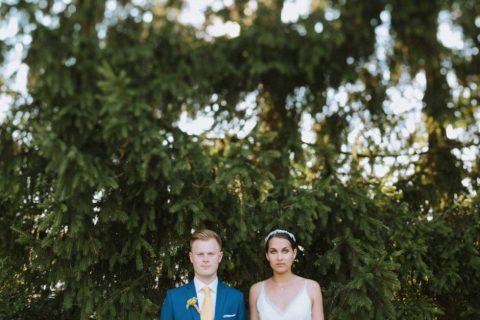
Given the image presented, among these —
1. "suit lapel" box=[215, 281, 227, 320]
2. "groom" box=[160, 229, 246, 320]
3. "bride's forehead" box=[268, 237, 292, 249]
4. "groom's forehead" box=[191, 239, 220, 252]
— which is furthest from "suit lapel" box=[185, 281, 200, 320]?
"bride's forehead" box=[268, 237, 292, 249]

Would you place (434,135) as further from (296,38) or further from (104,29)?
(104,29)

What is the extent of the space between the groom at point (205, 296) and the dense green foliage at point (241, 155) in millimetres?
727

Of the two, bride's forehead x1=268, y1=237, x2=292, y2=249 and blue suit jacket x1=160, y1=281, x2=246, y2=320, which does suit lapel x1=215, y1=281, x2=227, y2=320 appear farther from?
bride's forehead x1=268, y1=237, x2=292, y2=249

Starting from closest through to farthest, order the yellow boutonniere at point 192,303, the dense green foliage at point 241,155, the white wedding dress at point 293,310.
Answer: the yellow boutonniere at point 192,303, the white wedding dress at point 293,310, the dense green foliage at point 241,155

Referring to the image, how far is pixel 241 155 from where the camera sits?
197 inches

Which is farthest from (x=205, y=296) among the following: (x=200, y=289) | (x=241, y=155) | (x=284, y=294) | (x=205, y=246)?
(x=241, y=155)

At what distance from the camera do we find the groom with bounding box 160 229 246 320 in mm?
3963

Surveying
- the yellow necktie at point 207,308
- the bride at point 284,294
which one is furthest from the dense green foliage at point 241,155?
the yellow necktie at point 207,308

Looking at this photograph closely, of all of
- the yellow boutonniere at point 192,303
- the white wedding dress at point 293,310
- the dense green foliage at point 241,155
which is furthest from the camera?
the dense green foliage at point 241,155

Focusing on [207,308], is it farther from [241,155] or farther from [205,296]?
[241,155]

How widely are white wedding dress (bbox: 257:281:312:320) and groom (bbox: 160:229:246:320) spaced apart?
0.56ft

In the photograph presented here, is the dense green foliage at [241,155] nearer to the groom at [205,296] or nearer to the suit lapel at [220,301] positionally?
the groom at [205,296]

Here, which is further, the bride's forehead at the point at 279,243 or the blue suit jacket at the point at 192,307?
the bride's forehead at the point at 279,243

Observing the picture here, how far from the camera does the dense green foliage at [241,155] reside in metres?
4.75
